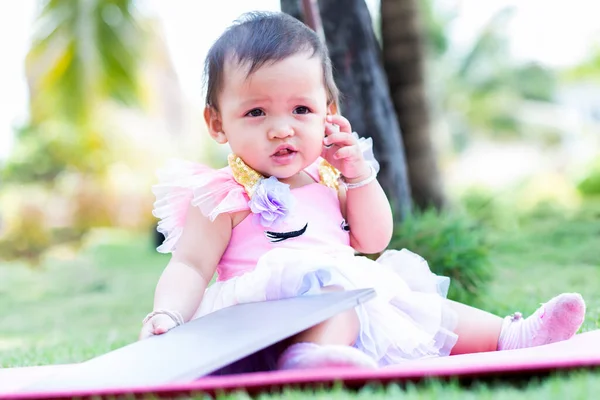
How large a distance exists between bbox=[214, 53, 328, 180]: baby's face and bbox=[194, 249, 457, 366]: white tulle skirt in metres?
0.27

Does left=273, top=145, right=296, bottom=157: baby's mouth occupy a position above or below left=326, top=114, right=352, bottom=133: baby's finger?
below

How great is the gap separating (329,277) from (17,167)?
44.1ft

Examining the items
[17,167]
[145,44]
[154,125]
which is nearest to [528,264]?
[145,44]

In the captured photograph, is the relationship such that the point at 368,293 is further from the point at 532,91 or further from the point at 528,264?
the point at 532,91

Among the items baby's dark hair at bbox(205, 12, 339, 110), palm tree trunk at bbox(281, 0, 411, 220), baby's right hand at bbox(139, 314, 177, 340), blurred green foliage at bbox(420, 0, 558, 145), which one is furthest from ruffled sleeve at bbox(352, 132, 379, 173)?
blurred green foliage at bbox(420, 0, 558, 145)

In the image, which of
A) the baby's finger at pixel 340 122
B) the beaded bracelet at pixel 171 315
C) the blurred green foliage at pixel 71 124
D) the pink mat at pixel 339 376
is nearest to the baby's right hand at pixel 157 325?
the beaded bracelet at pixel 171 315

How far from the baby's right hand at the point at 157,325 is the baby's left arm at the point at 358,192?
1.81 ft

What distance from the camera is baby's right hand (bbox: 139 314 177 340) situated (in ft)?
5.72

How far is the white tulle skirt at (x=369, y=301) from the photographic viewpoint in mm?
1735

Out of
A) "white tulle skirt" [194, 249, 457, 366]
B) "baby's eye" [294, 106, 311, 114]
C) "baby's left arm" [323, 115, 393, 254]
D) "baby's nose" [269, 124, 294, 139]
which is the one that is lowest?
"white tulle skirt" [194, 249, 457, 366]

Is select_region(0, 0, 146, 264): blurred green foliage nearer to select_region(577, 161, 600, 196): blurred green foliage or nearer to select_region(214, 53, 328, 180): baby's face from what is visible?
select_region(577, 161, 600, 196): blurred green foliage

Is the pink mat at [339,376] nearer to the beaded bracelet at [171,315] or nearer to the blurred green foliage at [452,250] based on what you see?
the beaded bracelet at [171,315]

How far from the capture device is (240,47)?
1899mm

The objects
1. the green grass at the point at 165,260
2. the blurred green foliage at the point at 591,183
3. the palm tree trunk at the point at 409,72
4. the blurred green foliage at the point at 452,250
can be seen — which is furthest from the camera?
the blurred green foliage at the point at 591,183
